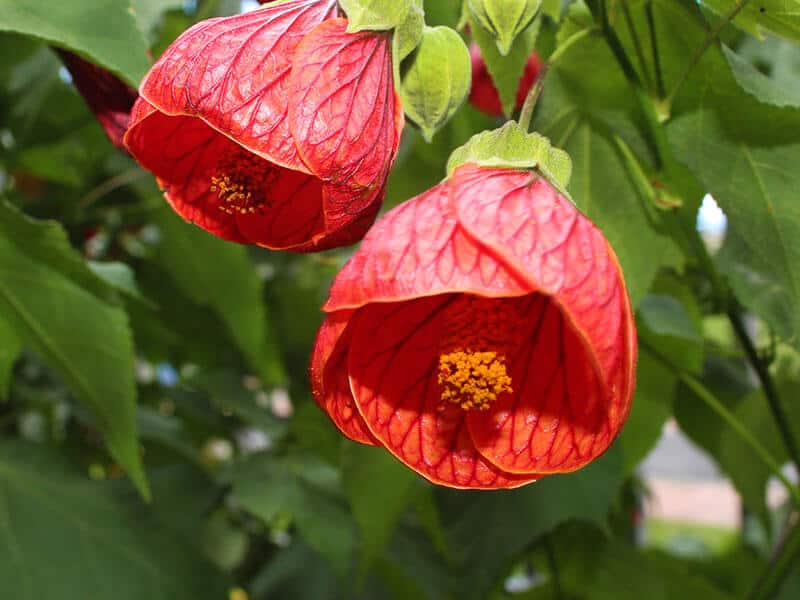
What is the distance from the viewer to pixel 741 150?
Answer: 21.0 inches

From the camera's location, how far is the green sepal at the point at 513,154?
17.1 inches

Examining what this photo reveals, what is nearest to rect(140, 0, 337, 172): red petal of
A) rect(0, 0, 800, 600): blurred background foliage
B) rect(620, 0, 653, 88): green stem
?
rect(0, 0, 800, 600): blurred background foliage

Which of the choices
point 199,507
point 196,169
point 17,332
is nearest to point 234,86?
point 196,169

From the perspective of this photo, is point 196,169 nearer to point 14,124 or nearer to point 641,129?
point 641,129

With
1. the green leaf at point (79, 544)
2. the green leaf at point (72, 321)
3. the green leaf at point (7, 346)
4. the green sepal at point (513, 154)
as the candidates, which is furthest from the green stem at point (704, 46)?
the green leaf at point (79, 544)

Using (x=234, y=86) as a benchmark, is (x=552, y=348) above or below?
below

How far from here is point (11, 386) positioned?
41.9 inches

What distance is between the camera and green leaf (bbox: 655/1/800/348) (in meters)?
0.51

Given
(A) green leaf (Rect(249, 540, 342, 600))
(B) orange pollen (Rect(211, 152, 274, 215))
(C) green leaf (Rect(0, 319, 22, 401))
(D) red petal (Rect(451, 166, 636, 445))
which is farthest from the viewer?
(A) green leaf (Rect(249, 540, 342, 600))

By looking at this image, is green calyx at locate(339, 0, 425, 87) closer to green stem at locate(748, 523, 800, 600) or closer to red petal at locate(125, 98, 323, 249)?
red petal at locate(125, 98, 323, 249)

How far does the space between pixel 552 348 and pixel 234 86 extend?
19 cm

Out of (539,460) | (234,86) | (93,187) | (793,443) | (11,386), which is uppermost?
(234,86)

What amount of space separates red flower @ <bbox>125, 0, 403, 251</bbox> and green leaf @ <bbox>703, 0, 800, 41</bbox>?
176 millimetres

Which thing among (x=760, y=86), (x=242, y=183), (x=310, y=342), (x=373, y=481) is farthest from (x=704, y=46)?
(x=310, y=342)
